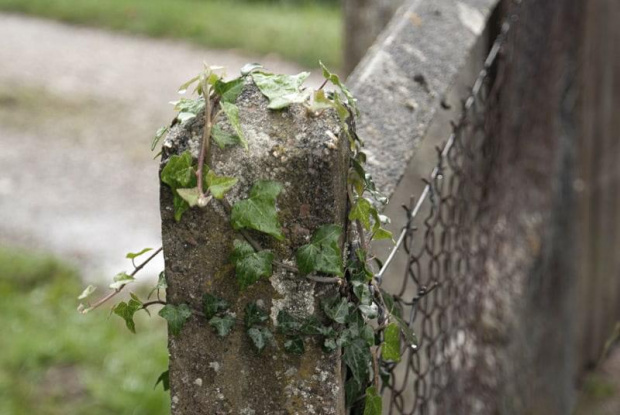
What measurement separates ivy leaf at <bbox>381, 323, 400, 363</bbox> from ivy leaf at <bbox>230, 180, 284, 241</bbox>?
285mm

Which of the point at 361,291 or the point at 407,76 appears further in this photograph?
the point at 407,76

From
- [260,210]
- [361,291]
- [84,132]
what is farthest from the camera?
[84,132]

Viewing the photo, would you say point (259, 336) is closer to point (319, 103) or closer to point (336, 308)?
point (336, 308)

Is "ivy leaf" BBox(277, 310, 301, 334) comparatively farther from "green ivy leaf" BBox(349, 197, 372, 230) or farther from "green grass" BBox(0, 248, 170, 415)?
"green grass" BBox(0, 248, 170, 415)

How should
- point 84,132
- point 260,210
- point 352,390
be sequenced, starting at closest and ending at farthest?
1. point 260,210
2. point 352,390
3. point 84,132

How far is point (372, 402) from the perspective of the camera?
135 cm

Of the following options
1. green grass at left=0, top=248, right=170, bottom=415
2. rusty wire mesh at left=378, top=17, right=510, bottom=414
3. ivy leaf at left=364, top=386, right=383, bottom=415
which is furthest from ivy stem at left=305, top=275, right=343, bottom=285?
green grass at left=0, top=248, right=170, bottom=415

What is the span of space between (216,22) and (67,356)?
6.06 meters

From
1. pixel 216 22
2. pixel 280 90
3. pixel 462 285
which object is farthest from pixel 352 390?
pixel 216 22

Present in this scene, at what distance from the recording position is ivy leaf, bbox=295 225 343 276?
118 cm

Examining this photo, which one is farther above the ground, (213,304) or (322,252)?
(322,252)

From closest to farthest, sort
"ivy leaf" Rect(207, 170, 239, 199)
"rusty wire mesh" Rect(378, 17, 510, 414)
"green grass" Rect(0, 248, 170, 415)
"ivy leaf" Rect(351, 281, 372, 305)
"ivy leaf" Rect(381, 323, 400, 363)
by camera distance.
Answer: "ivy leaf" Rect(207, 170, 239, 199), "ivy leaf" Rect(351, 281, 372, 305), "ivy leaf" Rect(381, 323, 400, 363), "rusty wire mesh" Rect(378, 17, 510, 414), "green grass" Rect(0, 248, 170, 415)

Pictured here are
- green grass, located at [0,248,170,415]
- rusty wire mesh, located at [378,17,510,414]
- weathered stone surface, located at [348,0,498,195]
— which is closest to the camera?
weathered stone surface, located at [348,0,498,195]

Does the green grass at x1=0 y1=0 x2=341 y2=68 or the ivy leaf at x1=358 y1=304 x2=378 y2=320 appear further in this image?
the green grass at x1=0 y1=0 x2=341 y2=68
